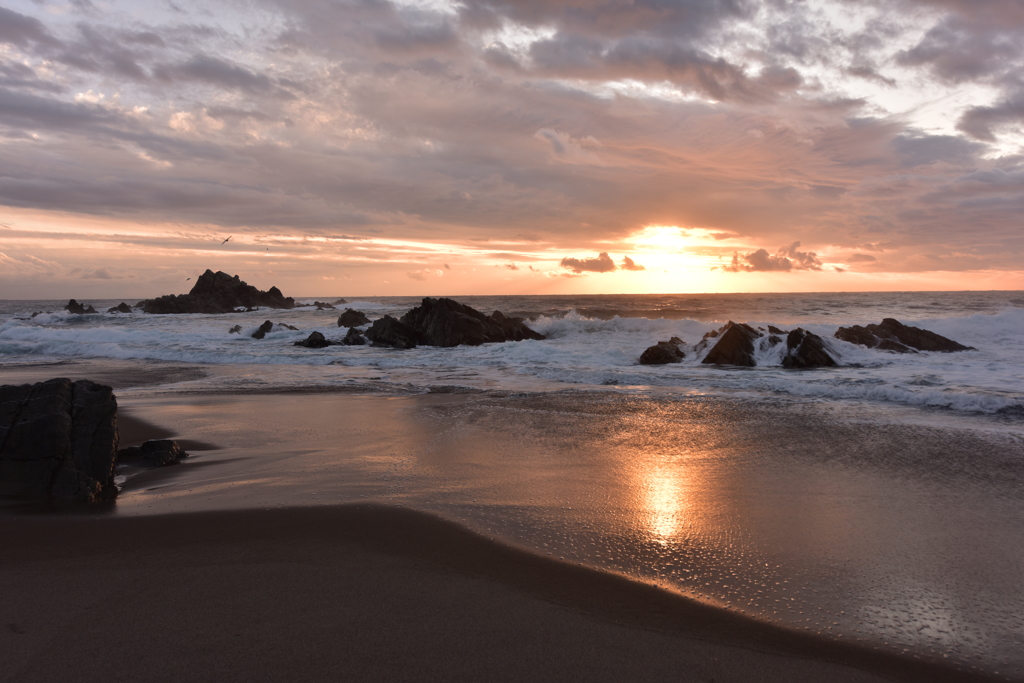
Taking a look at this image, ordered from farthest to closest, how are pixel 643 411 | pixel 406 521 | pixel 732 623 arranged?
pixel 643 411 < pixel 406 521 < pixel 732 623

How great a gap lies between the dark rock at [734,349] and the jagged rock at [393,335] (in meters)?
11.9

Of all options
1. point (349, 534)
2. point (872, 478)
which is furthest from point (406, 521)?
point (872, 478)

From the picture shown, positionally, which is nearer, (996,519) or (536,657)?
(536,657)

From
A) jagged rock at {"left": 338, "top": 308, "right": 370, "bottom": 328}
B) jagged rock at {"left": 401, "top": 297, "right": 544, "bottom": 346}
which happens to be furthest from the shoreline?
jagged rock at {"left": 338, "top": 308, "right": 370, "bottom": 328}

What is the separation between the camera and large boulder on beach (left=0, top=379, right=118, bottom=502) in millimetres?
5250

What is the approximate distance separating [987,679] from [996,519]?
258cm

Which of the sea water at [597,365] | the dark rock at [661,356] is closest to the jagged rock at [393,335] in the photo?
the sea water at [597,365]

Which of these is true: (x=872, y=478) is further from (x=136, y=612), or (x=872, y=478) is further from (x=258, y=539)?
(x=136, y=612)

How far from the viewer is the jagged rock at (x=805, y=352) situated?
14.8 m

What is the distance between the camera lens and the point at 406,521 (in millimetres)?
4484

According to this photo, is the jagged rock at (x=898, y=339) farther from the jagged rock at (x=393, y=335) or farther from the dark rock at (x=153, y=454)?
the dark rock at (x=153, y=454)

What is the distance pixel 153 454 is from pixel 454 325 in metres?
16.5

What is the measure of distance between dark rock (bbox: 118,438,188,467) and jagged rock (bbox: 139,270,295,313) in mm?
57888

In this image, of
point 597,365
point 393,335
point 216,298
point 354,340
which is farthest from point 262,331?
point 216,298
